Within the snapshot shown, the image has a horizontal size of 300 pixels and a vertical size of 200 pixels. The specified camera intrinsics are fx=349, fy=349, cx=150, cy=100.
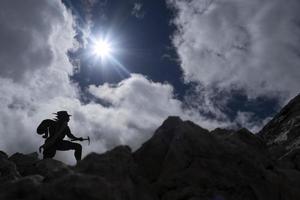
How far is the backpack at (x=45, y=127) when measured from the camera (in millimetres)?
22406

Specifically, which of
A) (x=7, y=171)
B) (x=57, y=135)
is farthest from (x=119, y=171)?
(x=57, y=135)

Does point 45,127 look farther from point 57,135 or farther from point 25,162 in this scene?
point 25,162

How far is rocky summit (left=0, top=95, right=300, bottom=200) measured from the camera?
33.6 feet

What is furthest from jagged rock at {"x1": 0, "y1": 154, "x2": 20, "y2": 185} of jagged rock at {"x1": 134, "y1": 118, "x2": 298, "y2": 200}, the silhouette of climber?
the silhouette of climber

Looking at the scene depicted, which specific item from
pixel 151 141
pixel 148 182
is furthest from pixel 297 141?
pixel 148 182

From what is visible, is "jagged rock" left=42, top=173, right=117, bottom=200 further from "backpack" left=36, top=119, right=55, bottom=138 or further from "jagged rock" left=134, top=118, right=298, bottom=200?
"backpack" left=36, top=119, right=55, bottom=138

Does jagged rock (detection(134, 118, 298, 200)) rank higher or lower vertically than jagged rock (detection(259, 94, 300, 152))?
lower

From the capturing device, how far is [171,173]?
44.7 ft

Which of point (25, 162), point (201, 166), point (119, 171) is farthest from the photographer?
point (25, 162)

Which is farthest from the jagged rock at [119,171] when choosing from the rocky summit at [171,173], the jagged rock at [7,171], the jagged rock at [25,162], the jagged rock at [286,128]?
the jagged rock at [286,128]

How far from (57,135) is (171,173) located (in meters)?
11.4

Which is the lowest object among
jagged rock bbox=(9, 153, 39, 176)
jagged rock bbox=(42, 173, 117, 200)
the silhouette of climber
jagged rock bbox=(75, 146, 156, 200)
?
jagged rock bbox=(42, 173, 117, 200)

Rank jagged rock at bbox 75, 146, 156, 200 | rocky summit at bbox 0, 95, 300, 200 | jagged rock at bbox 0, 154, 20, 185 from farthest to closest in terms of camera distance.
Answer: jagged rock at bbox 0, 154, 20, 185, jagged rock at bbox 75, 146, 156, 200, rocky summit at bbox 0, 95, 300, 200

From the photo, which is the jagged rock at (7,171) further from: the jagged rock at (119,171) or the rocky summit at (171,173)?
the jagged rock at (119,171)
